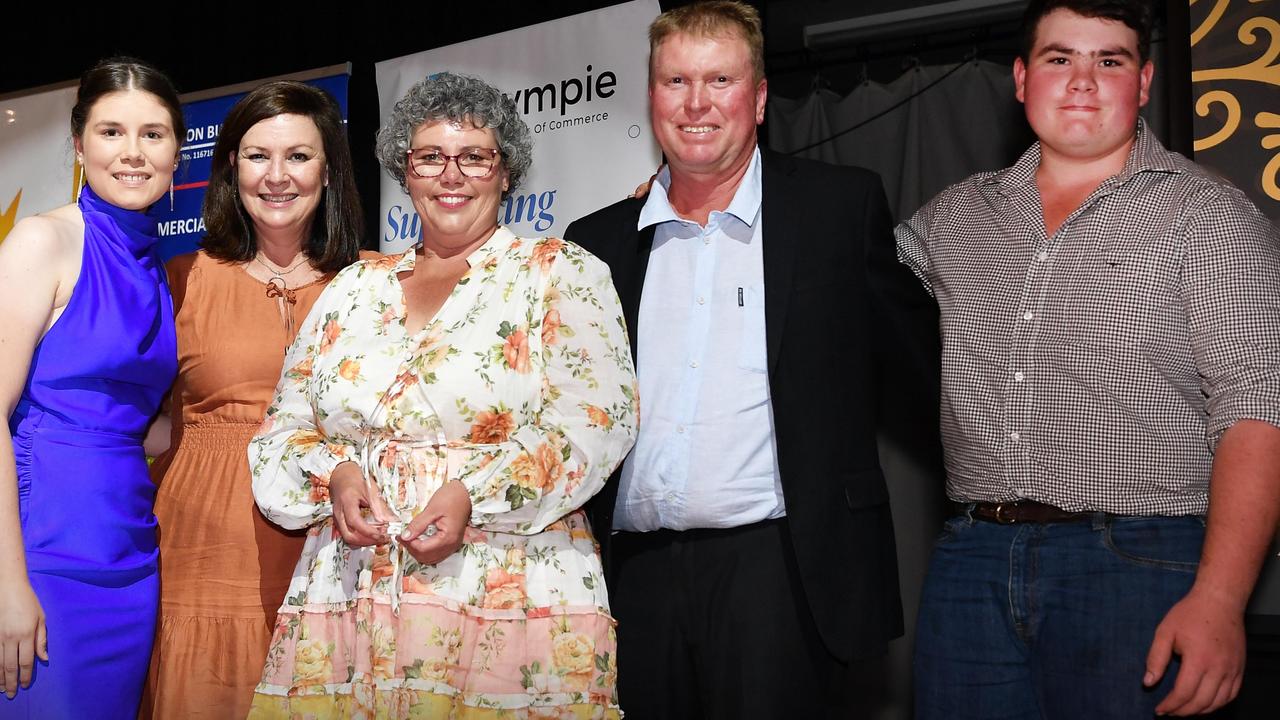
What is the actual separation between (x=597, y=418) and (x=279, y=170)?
3.81 ft

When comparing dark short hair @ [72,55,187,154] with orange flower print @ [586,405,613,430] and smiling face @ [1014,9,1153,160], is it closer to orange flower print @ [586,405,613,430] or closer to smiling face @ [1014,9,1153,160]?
orange flower print @ [586,405,613,430]

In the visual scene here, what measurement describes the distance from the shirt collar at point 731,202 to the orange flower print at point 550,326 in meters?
0.37

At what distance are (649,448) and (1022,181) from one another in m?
0.88

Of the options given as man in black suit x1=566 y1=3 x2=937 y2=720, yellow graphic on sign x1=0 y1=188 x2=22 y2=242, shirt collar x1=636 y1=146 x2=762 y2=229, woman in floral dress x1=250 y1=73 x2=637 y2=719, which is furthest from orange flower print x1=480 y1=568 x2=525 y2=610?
yellow graphic on sign x1=0 y1=188 x2=22 y2=242

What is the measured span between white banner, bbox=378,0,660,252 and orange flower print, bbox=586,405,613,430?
190 centimetres

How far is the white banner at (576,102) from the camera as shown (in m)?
3.88

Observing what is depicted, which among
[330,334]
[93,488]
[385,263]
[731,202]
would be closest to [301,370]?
[330,334]

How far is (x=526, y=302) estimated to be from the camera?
218 cm

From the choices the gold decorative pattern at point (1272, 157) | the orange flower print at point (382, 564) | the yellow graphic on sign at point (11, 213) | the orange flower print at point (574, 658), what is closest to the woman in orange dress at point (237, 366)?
the orange flower print at point (382, 564)

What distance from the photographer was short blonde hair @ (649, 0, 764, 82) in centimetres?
234

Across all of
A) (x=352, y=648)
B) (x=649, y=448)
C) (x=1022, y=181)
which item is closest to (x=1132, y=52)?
(x=1022, y=181)

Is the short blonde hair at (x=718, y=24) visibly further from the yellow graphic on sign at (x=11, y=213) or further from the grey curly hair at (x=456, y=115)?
the yellow graphic on sign at (x=11, y=213)

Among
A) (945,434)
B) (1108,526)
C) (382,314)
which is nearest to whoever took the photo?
(1108,526)

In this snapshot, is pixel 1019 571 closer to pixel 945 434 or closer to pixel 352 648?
pixel 945 434
